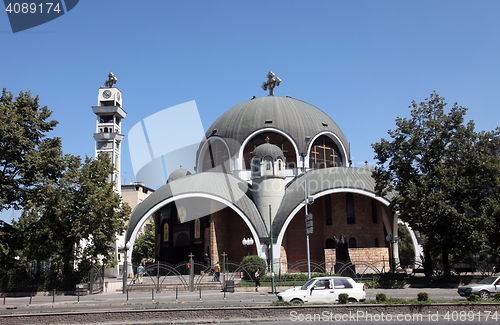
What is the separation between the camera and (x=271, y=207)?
104ft

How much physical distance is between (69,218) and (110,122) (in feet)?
76.6

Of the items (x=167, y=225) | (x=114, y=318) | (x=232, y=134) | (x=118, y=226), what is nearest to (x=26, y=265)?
(x=118, y=226)

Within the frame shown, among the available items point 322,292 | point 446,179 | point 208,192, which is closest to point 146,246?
point 208,192

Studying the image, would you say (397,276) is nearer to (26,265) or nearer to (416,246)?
(416,246)

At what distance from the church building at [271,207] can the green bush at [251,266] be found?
2.41 m

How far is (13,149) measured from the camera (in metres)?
23.0

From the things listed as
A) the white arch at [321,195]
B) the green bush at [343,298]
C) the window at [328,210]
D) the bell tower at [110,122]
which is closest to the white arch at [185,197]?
the white arch at [321,195]

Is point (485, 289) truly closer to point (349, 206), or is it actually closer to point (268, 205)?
point (349, 206)

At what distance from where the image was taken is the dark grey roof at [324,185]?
30.6m

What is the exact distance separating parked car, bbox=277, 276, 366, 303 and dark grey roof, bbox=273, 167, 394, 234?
15.9 m

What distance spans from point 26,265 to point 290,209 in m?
15.6

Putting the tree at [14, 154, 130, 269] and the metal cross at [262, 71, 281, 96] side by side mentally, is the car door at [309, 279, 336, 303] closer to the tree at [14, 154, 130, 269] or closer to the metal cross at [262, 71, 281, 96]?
the tree at [14, 154, 130, 269]

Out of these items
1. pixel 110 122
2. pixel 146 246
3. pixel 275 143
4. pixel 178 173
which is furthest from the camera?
pixel 146 246

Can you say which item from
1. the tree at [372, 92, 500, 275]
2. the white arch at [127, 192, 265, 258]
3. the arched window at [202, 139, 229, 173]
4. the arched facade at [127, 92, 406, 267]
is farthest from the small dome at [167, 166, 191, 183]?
the tree at [372, 92, 500, 275]
